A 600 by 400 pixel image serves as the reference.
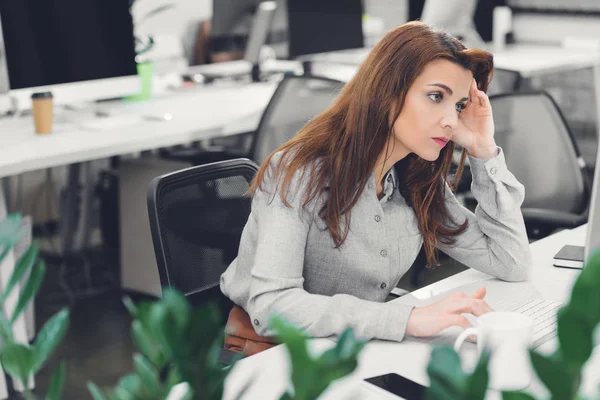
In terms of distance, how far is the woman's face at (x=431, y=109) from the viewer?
4.54ft

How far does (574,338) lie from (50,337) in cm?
27

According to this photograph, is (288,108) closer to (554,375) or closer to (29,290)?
(29,290)

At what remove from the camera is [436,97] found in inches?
55.0

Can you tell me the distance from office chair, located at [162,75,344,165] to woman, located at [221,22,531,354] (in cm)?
86

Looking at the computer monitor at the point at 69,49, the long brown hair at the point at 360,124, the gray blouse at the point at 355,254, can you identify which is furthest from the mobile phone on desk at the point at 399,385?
the computer monitor at the point at 69,49

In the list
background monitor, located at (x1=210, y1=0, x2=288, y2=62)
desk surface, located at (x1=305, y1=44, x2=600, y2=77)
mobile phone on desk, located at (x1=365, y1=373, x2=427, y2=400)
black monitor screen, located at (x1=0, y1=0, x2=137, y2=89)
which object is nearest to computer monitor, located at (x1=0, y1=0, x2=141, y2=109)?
black monitor screen, located at (x1=0, y1=0, x2=137, y2=89)

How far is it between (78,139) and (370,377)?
179 centimetres

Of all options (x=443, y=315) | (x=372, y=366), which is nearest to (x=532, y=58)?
(x=443, y=315)

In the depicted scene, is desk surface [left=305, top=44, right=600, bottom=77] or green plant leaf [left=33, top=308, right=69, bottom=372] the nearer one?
green plant leaf [left=33, top=308, right=69, bottom=372]

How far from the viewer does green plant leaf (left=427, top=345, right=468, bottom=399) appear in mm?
351

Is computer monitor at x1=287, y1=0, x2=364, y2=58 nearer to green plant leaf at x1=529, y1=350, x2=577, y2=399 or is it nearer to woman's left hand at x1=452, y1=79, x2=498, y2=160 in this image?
woman's left hand at x1=452, y1=79, x2=498, y2=160

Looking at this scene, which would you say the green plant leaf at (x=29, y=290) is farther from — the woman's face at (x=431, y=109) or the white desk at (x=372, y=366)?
the woman's face at (x=431, y=109)

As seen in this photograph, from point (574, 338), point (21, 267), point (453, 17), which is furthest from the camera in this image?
point (453, 17)

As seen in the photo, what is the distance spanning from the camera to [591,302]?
1.08 ft
